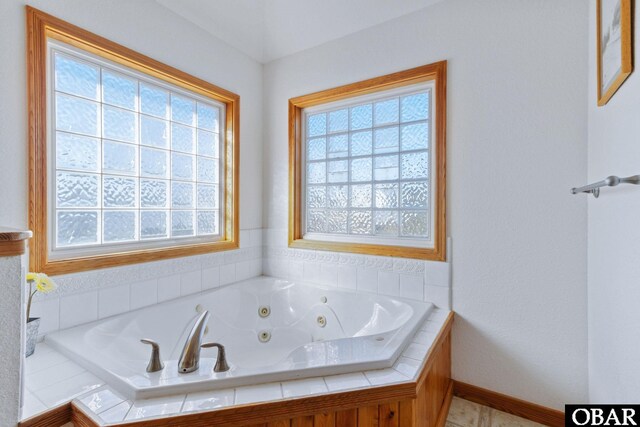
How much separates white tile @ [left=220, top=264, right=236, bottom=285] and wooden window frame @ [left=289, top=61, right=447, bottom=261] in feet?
1.67

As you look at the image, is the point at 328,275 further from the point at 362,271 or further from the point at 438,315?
the point at 438,315

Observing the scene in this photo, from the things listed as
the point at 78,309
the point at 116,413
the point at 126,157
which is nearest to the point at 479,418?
the point at 116,413

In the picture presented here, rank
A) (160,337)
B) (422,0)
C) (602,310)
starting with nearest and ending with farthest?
(602,310) → (160,337) → (422,0)

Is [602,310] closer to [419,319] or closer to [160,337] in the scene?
[419,319]

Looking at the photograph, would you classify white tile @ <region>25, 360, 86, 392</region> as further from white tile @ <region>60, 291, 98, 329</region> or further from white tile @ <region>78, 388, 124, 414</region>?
white tile @ <region>60, 291, 98, 329</region>

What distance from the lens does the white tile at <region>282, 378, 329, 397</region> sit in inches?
39.3

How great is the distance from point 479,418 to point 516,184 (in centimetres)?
130

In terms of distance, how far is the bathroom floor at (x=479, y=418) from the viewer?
1.58 m

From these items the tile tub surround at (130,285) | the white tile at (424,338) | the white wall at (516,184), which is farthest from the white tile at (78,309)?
the white wall at (516,184)

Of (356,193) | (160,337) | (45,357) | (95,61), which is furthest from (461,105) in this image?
(45,357)

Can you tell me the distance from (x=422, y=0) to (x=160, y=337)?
261 cm

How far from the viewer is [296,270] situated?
246cm

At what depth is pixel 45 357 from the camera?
4.14 ft

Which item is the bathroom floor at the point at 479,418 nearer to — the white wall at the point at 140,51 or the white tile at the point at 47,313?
the white wall at the point at 140,51
